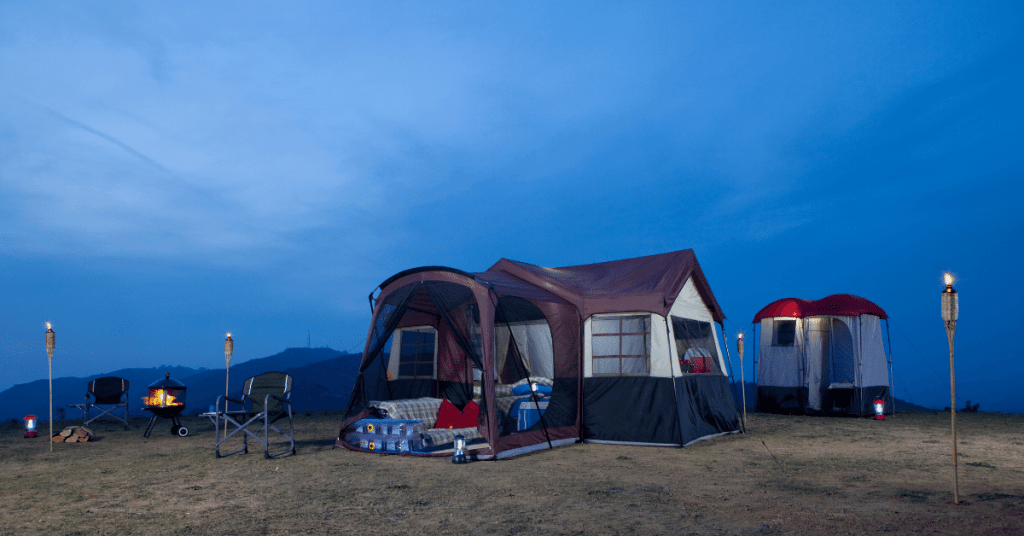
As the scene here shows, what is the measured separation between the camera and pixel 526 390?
790 centimetres

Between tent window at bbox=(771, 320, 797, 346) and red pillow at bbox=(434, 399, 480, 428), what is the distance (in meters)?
7.82

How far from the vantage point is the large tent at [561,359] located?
22.5ft

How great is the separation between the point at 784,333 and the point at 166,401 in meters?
11.0

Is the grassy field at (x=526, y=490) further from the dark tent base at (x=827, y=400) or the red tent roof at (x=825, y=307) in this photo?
the red tent roof at (x=825, y=307)

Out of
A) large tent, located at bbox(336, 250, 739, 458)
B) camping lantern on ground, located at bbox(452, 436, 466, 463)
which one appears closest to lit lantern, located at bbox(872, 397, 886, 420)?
large tent, located at bbox(336, 250, 739, 458)

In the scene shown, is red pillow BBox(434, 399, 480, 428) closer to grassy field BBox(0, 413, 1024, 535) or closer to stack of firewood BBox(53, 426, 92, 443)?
grassy field BBox(0, 413, 1024, 535)

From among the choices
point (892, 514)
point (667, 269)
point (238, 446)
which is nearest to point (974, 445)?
point (667, 269)

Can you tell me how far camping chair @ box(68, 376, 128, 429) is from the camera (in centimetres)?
895

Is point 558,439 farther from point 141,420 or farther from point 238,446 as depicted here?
point 141,420

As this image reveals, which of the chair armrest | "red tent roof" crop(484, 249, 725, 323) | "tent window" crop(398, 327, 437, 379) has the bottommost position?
the chair armrest

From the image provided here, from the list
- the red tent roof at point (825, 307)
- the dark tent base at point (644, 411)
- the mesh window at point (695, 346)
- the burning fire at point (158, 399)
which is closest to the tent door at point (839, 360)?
the red tent roof at point (825, 307)

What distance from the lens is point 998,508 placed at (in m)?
4.04

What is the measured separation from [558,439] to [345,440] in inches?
94.6

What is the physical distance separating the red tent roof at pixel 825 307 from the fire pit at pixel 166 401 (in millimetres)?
10661
